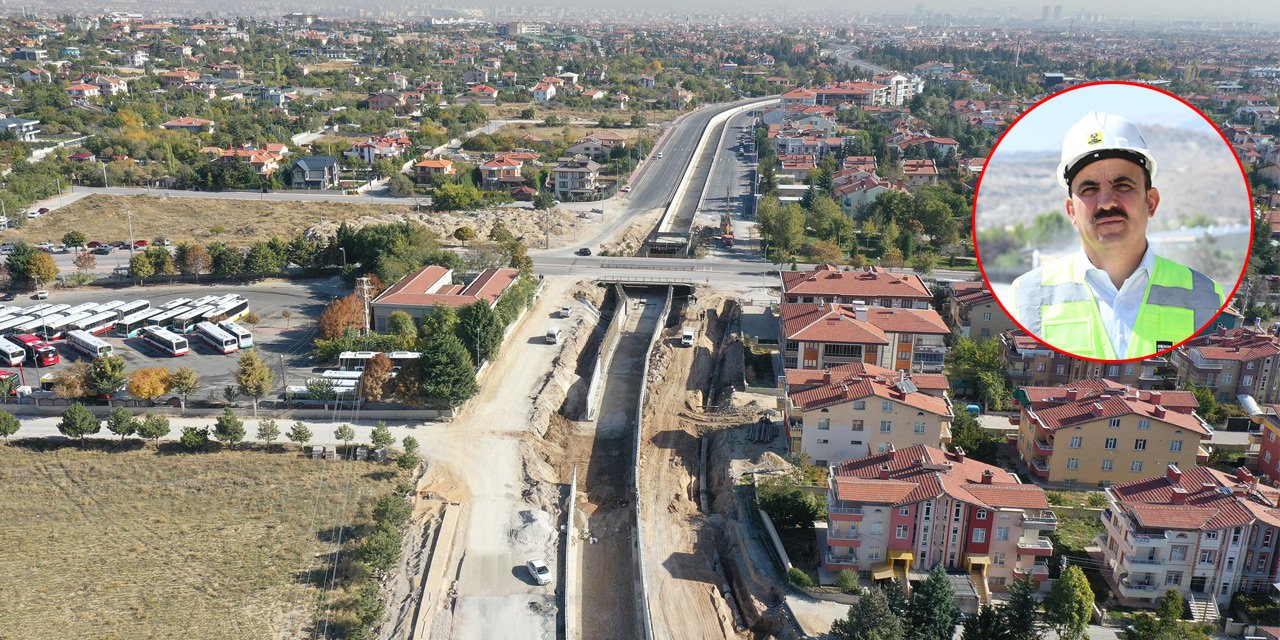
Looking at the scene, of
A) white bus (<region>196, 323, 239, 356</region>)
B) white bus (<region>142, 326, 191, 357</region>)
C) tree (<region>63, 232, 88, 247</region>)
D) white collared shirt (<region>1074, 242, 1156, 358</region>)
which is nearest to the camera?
white collared shirt (<region>1074, 242, 1156, 358</region>)

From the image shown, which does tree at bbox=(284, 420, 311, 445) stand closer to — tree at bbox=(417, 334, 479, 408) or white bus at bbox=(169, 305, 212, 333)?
tree at bbox=(417, 334, 479, 408)

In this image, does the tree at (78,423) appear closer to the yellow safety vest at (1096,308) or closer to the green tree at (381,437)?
the green tree at (381,437)

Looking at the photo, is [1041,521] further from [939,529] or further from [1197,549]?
[1197,549]

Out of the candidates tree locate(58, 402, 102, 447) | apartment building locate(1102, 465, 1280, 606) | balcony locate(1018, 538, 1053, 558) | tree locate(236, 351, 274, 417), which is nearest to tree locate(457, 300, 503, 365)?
tree locate(236, 351, 274, 417)

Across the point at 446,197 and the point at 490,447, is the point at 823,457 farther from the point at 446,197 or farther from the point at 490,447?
the point at 446,197

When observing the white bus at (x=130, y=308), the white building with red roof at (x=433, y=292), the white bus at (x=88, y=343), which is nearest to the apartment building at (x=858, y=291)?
the white building with red roof at (x=433, y=292)

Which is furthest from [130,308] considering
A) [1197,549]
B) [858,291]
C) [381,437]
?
[1197,549]
